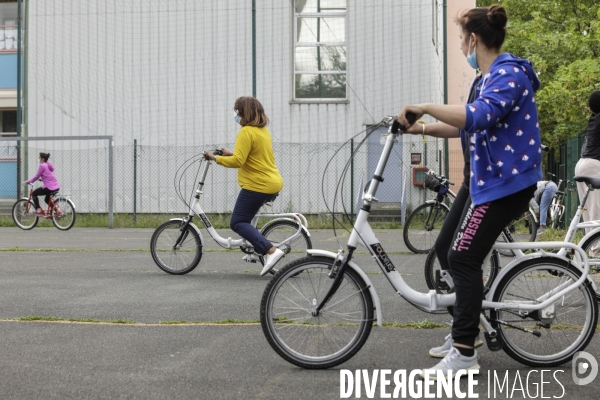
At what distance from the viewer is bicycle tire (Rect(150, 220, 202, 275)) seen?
966cm

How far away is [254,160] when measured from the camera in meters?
8.61

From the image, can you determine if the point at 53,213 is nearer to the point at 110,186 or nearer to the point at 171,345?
the point at 110,186

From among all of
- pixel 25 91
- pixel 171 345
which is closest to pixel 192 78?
pixel 25 91

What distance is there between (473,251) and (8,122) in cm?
2461

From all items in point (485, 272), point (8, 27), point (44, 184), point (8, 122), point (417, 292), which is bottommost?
point (417, 292)

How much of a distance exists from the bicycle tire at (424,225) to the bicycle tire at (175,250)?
9.20 feet

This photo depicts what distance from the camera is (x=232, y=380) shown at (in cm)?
463

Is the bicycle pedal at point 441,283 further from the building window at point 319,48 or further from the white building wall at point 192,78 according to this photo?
the building window at point 319,48

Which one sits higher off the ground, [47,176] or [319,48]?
[319,48]

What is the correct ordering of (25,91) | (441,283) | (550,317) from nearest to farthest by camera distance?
1. (550,317)
2. (441,283)
3. (25,91)

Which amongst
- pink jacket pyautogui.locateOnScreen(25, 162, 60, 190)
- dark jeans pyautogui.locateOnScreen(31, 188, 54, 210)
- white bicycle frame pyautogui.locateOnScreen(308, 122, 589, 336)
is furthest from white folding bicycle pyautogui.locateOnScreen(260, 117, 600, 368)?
pink jacket pyautogui.locateOnScreen(25, 162, 60, 190)

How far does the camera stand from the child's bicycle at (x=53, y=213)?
19.1 m

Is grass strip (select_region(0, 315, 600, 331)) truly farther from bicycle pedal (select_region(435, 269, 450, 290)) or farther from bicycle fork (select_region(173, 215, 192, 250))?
bicycle fork (select_region(173, 215, 192, 250))

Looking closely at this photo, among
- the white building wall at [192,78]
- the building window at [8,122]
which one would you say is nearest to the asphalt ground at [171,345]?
the white building wall at [192,78]
